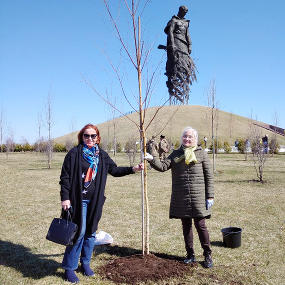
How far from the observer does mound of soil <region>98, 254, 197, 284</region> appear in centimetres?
353

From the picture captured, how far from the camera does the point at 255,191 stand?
32.7 ft

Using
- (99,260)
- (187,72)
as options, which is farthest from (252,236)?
(187,72)

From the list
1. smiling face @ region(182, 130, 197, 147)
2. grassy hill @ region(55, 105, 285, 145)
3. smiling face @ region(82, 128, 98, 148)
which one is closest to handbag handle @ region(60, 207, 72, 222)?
smiling face @ region(82, 128, 98, 148)

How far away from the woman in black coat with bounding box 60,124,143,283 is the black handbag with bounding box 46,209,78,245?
0.31 feet

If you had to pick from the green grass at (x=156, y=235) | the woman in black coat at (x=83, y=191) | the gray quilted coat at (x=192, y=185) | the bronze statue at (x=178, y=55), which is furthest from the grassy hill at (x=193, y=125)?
the woman in black coat at (x=83, y=191)

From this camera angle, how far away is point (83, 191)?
3441 mm

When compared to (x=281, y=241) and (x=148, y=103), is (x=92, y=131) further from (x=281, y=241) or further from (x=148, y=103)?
→ (x=281, y=241)

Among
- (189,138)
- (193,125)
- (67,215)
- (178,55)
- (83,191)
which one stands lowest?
(67,215)

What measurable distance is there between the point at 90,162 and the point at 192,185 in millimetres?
1279

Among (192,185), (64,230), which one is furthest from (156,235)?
(64,230)

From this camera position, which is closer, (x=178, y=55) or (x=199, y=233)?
(x=199, y=233)

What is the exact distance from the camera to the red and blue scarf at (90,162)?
137 inches

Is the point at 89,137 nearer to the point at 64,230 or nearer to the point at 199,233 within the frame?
the point at 64,230

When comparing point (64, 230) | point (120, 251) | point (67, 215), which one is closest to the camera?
point (64, 230)
